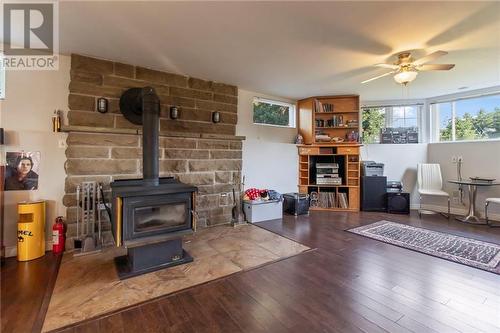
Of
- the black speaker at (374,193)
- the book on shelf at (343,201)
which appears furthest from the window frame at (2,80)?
the black speaker at (374,193)

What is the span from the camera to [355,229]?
11.7 feet

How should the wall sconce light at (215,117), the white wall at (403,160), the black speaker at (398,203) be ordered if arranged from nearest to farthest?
the wall sconce light at (215,117), the black speaker at (398,203), the white wall at (403,160)

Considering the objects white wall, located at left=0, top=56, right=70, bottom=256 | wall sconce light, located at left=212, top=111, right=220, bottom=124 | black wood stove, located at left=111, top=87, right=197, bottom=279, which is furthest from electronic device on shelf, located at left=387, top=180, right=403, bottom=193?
white wall, located at left=0, top=56, right=70, bottom=256

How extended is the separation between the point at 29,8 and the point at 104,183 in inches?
72.8

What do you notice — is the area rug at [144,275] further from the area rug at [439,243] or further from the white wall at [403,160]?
the white wall at [403,160]

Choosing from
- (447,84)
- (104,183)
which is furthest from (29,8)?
(447,84)

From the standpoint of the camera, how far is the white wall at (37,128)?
255cm

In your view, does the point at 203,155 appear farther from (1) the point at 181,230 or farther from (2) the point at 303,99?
(2) the point at 303,99

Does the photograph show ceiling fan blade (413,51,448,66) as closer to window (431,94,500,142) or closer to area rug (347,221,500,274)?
area rug (347,221,500,274)

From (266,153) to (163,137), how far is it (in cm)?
207

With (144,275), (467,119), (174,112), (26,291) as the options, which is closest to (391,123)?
(467,119)

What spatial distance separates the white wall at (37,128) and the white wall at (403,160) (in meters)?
5.68

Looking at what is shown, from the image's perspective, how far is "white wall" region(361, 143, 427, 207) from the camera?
5.05 meters

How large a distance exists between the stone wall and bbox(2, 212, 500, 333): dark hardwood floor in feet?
5.80
